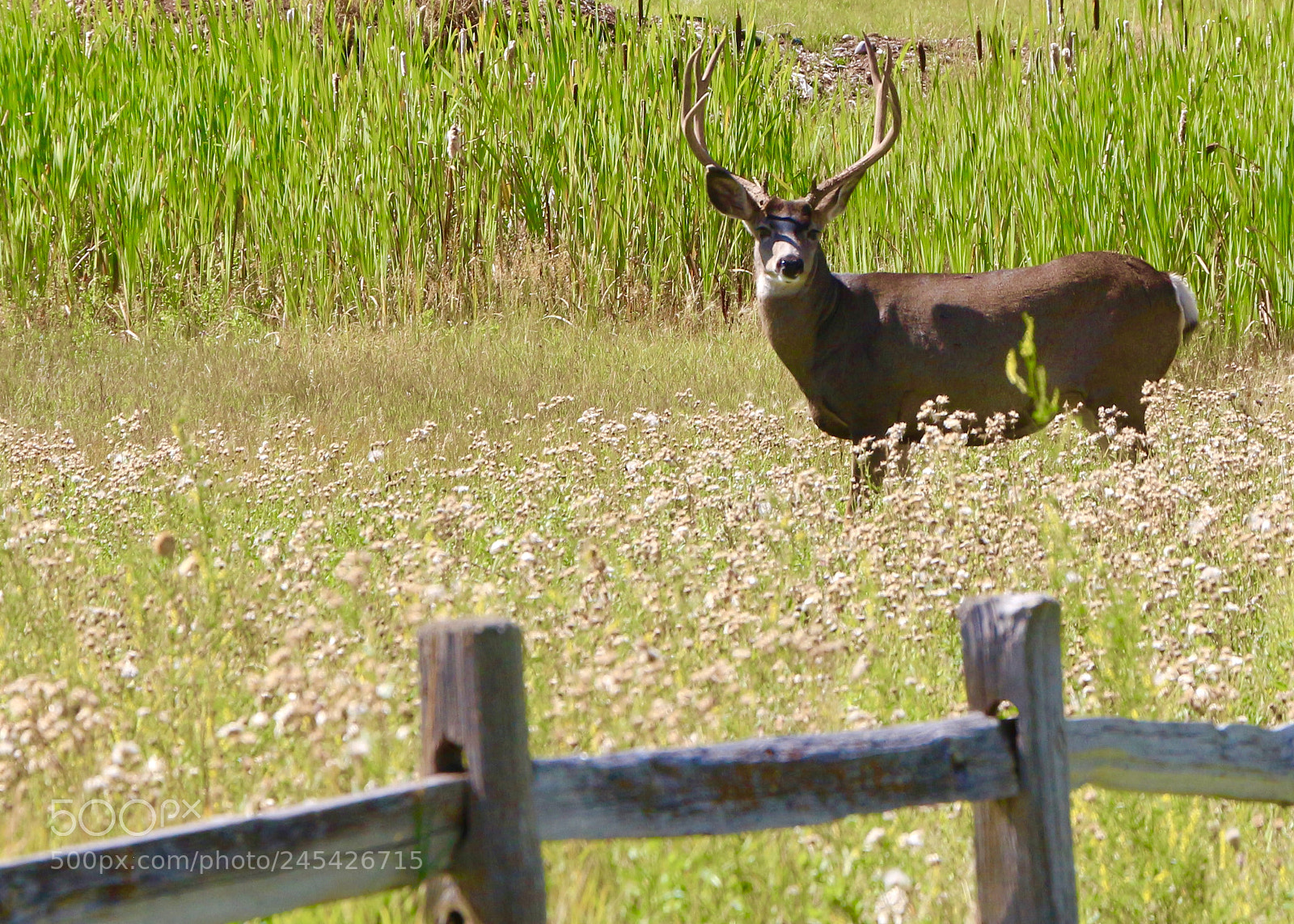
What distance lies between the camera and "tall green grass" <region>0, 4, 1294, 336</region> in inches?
400

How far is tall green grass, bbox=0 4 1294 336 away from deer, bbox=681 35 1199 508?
319 centimetres

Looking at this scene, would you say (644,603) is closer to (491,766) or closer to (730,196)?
(491,766)

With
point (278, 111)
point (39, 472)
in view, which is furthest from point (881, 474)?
point (278, 111)

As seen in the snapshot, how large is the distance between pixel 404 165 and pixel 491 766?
30.4ft

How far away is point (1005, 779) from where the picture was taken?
7.36ft

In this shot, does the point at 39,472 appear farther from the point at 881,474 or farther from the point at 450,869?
the point at 450,869

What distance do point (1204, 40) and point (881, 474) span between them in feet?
17.0

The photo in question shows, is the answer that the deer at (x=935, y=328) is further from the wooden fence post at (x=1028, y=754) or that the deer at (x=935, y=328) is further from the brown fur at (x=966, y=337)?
the wooden fence post at (x=1028, y=754)

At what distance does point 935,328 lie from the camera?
603 cm

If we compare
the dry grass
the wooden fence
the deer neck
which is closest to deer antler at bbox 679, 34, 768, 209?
the deer neck

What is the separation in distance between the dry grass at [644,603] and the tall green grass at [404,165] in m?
2.68

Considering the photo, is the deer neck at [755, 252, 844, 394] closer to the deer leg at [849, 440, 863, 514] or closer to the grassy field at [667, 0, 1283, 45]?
the deer leg at [849, 440, 863, 514]

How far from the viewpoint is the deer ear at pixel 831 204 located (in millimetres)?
6141

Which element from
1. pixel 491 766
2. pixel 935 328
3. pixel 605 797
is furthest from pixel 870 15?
pixel 491 766
